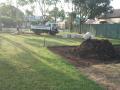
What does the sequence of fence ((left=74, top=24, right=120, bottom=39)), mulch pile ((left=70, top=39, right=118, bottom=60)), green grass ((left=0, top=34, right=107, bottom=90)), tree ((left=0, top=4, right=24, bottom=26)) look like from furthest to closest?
tree ((left=0, top=4, right=24, bottom=26))
fence ((left=74, top=24, right=120, bottom=39))
mulch pile ((left=70, top=39, right=118, bottom=60))
green grass ((left=0, top=34, right=107, bottom=90))

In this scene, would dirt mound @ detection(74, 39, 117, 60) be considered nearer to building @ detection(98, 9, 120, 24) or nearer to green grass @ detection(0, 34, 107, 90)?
green grass @ detection(0, 34, 107, 90)

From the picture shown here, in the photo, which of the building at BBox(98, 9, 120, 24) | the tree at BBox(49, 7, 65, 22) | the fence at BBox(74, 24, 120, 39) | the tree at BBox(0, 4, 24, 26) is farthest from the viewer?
the tree at BBox(0, 4, 24, 26)

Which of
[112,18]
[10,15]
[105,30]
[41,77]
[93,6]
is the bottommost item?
[41,77]

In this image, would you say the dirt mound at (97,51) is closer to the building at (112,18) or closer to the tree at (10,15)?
the building at (112,18)

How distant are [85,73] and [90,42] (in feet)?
15.9

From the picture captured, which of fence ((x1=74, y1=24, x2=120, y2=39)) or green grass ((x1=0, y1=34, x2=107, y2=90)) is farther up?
fence ((x1=74, y1=24, x2=120, y2=39))

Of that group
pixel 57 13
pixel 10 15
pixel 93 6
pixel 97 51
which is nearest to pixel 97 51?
pixel 97 51

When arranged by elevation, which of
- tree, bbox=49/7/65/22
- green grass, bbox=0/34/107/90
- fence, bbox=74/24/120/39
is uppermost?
tree, bbox=49/7/65/22

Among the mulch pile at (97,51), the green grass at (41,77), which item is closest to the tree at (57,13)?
the mulch pile at (97,51)

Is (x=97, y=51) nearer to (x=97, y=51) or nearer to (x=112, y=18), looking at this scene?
(x=97, y=51)

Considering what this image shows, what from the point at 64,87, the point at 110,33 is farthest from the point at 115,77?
the point at 110,33

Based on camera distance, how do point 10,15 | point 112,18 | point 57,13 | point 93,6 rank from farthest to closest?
point 10,15 < point 57,13 < point 112,18 < point 93,6

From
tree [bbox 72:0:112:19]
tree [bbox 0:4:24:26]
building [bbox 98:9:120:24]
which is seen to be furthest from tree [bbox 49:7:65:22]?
building [bbox 98:9:120:24]

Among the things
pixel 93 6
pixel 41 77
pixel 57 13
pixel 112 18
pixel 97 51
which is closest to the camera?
pixel 41 77
